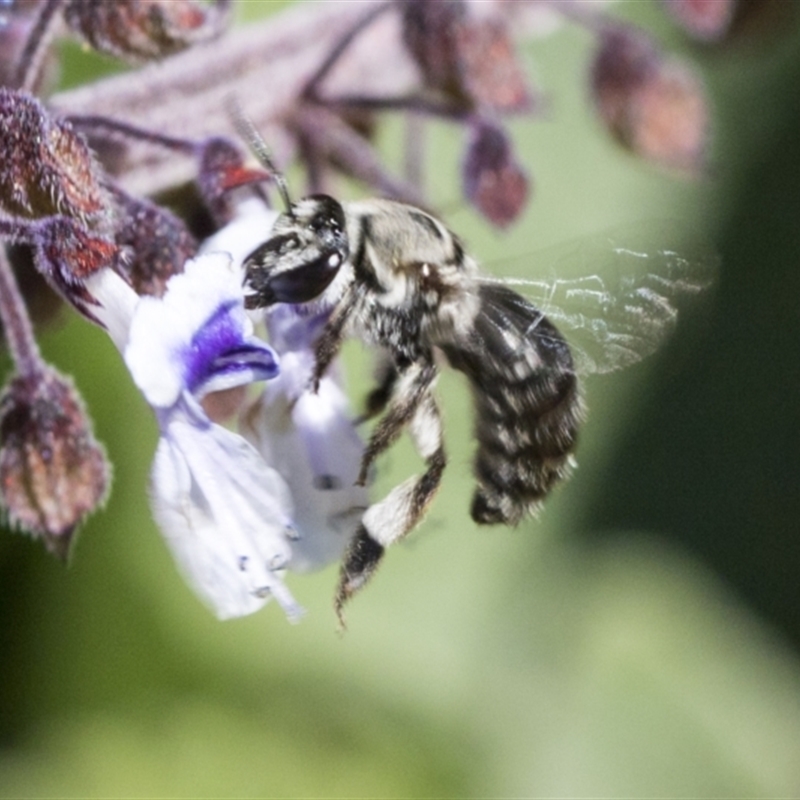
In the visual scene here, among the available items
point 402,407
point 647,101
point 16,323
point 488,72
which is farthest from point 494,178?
point 16,323

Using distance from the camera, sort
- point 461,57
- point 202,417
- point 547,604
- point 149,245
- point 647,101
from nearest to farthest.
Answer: point 202,417 < point 149,245 < point 461,57 < point 647,101 < point 547,604

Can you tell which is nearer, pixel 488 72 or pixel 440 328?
pixel 440 328

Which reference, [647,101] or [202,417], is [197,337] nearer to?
[202,417]

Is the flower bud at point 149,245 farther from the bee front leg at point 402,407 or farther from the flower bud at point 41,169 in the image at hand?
the bee front leg at point 402,407

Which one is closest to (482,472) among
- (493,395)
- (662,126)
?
(493,395)

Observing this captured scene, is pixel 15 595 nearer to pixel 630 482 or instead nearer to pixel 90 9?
pixel 90 9

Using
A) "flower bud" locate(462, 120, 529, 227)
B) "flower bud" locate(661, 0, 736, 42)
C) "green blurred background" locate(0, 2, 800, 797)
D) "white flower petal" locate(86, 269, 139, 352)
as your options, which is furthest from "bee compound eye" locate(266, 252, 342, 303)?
"flower bud" locate(661, 0, 736, 42)
